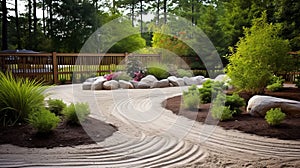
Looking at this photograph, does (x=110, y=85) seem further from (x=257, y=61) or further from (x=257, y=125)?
(x=257, y=125)

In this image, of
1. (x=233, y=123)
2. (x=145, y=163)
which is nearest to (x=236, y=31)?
(x=233, y=123)

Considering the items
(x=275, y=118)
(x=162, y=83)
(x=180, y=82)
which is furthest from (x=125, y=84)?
(x=275, y=118)

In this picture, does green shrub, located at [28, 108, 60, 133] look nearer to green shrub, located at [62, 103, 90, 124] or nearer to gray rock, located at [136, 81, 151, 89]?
green shrub, located at [62, 103, 90, 124]

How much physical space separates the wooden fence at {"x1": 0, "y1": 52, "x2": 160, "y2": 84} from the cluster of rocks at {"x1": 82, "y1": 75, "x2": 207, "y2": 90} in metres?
1.95

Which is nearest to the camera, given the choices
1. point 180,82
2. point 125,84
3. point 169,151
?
point 169,151

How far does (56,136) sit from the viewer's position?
3010mm

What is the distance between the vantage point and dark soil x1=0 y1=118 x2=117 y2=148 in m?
2.85

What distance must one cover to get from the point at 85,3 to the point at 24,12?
5.19 m

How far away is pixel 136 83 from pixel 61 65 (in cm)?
364

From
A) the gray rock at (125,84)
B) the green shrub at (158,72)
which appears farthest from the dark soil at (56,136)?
the green shrub at (158,72)

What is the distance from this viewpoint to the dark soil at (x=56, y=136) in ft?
9.35

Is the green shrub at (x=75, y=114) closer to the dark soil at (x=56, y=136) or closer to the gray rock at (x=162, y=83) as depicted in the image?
the dark soil at (x=56, y=136)

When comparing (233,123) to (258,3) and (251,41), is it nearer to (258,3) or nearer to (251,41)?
(251,41)

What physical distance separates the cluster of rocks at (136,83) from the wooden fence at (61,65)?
76.9 inches
